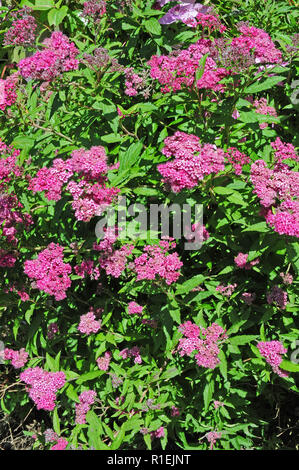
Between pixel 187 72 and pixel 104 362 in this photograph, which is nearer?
pixel 187 72

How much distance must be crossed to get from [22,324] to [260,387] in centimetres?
180

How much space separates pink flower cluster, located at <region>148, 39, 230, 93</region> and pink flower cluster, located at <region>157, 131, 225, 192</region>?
274 mm

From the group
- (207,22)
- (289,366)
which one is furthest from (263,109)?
(289,366)

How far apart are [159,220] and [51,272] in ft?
2.71

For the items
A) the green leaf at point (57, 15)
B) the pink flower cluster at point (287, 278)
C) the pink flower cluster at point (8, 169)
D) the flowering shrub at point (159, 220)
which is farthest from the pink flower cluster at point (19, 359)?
the green leaf at point (57, 15)

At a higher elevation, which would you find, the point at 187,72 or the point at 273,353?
the point at 187,72

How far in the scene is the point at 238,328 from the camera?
249 centimetres

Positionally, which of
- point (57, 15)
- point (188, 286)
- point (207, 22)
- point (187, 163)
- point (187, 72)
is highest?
point (57, 15)

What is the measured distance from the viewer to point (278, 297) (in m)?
2.38

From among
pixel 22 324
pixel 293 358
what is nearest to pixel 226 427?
pixel 293 358

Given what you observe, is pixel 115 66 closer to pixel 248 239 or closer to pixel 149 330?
pixel 248 239

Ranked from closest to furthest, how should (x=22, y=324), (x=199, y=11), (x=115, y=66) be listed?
(x=115, y=66) < (x=199, y=11) < (x=22, y=324)

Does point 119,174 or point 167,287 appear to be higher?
point 119,174

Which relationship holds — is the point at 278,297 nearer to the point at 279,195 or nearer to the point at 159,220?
the point at 279,195
